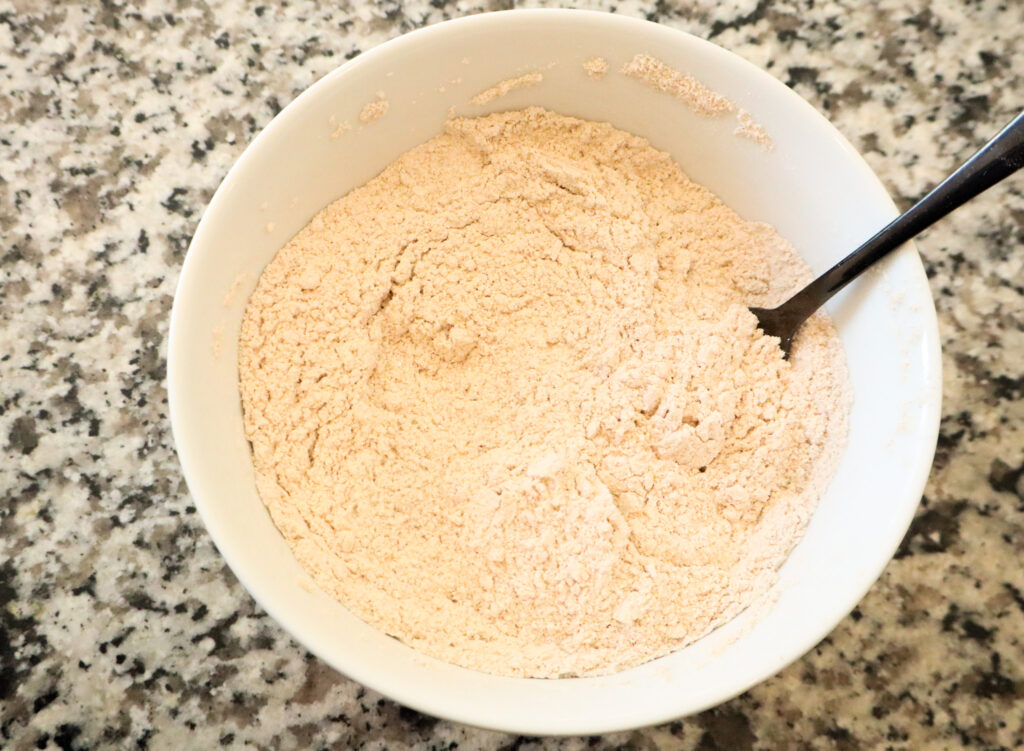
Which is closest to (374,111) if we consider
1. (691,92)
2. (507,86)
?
(507,86)

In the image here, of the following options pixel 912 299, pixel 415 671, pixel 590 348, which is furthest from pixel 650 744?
pixel 912 299

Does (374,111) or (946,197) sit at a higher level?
(946,197)

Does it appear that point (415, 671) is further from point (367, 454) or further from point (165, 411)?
point (165, 411)

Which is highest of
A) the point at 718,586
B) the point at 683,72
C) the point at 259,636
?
the point at 683,72

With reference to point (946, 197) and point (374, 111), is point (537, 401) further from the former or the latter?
point (946, 197)

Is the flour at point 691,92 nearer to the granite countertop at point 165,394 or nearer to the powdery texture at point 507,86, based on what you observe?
the powdery texture at point 507,86

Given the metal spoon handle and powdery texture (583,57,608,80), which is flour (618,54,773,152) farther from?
the metal spoon handle
